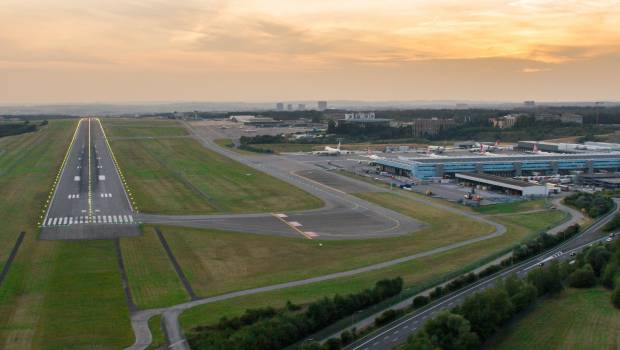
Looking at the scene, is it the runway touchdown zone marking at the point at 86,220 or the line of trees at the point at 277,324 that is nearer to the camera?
the line of trees at the point at 277,324

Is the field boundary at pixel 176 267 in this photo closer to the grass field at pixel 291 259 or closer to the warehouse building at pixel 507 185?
the grass field at pixel 291 259

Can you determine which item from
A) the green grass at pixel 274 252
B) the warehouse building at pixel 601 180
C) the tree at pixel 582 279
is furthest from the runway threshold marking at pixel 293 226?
the warehouse building at pixel 601 180

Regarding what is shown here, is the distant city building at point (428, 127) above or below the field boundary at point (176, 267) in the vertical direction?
above

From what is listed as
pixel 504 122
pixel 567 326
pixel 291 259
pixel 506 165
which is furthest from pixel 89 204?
pixel 504 122

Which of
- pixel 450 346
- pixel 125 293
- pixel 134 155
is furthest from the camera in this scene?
pixel 134 155

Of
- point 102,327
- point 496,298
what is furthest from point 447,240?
point 102,327

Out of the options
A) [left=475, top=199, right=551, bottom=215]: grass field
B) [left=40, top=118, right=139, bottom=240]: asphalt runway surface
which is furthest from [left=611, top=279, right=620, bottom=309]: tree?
[left=40, top=118, right=139, bottom=240]: asphalt runway surface

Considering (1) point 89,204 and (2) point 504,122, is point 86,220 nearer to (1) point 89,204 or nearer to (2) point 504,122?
(1) point 89,204

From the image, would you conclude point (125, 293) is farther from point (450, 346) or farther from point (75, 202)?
point (75, 202)
